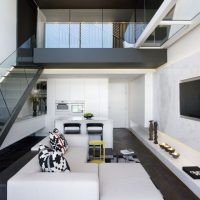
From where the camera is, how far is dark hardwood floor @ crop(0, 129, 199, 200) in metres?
2.51

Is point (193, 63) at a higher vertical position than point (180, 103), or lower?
higher

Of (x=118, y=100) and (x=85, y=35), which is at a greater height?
(x=85, y=35)

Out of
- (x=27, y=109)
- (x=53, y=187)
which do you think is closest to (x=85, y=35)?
(x=27, y=109)

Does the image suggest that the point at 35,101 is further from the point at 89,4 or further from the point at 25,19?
the point at 89,4

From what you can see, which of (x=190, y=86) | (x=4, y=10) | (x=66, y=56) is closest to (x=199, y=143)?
(x=190, y=86)

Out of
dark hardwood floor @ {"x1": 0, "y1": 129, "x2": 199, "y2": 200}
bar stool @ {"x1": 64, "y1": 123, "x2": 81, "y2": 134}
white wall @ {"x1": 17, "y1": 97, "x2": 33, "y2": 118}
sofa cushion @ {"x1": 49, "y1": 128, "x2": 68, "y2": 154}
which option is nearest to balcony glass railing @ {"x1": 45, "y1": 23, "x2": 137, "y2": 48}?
bar stool @ {"x1": 64, "y1": 123, "x2": 81, "y2": 134}

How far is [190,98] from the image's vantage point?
3.99 meters

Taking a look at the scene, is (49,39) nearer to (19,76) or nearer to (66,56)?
(66,56)

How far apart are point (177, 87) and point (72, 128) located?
3.01 metres

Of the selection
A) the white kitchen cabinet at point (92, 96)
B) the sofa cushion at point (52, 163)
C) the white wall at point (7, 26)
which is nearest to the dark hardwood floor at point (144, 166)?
the sofa cushion at point (52, 163)

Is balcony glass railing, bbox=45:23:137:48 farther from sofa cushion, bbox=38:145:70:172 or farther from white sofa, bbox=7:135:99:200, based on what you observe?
white sofa, bbox=7:135:99:200

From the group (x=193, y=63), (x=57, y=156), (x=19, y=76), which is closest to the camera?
(x=57, y=156)

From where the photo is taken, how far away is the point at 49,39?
6430 millimetres

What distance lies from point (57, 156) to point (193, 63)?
117 inches
